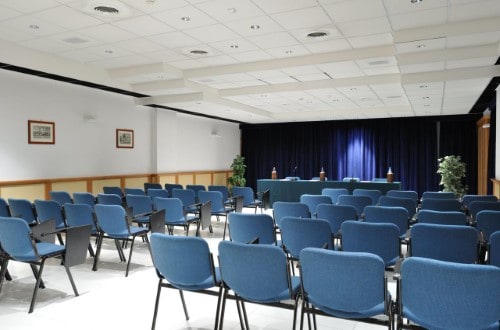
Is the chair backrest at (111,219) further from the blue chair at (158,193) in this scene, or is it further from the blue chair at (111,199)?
the blue chair at (158,193)

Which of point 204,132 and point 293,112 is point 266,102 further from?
point 204,132

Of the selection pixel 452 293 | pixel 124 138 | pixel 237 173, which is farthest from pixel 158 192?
pixel 237 173

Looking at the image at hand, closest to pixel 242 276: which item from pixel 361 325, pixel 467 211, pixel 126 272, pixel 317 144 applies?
pixel 361 325

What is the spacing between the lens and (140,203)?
669cm

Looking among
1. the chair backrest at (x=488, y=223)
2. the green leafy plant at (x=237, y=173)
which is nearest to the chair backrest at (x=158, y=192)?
the chair backrest at (x=488, y=223)

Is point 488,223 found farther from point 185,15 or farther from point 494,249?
point 185,15

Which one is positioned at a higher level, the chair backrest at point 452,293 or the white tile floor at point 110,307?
the chair backrest at point 452,293

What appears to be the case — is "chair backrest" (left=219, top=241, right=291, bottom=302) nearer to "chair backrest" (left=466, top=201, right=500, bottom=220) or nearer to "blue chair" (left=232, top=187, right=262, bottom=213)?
"chair backrest" (left=466, top=201, right=500, bottom=220)

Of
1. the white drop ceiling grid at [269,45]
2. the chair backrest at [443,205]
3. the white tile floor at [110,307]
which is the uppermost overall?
the white drop ceiling grid at [269,45]

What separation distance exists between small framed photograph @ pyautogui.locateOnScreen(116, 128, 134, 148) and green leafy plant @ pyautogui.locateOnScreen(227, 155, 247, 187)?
5583 mm

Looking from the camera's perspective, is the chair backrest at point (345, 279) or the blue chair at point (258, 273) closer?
the chair backrest at point (345, 279)

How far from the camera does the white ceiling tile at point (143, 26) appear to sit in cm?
544

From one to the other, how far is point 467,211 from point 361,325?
3498 millimetres

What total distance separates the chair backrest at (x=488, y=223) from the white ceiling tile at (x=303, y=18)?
123 inches
